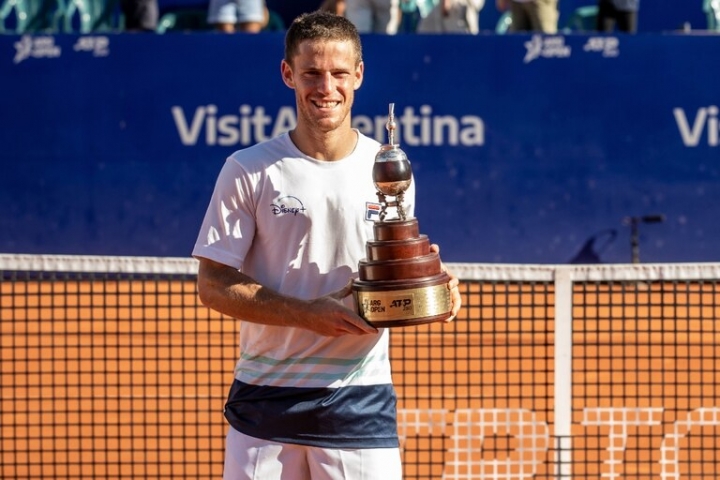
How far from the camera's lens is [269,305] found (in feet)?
11.2

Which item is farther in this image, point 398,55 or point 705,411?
point 398,55

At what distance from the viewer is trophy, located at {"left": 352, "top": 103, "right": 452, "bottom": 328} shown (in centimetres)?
327

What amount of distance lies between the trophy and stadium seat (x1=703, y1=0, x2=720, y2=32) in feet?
32.8

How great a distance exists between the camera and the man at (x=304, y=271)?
11.3 ft

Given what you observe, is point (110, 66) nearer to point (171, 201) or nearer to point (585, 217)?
point (171, 201)

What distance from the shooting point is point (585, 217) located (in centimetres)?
1185

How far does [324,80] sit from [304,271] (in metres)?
0.52

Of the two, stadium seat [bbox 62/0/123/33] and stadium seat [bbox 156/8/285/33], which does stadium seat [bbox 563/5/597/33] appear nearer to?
stadium seat [bbox 156/8/285/33]

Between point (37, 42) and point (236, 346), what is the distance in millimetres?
4290

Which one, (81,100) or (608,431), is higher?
(81,100)

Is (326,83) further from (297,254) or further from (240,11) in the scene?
(240,11)

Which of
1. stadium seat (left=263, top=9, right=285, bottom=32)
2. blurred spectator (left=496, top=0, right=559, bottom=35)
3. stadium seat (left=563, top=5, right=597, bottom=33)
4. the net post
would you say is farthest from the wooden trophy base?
stadium seat (left=563, top=5, right=597, bottom=33)

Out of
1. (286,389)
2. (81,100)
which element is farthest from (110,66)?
(286,389)

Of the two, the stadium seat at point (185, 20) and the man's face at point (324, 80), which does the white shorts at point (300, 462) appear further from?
the stadium seat at point (185, 20)
